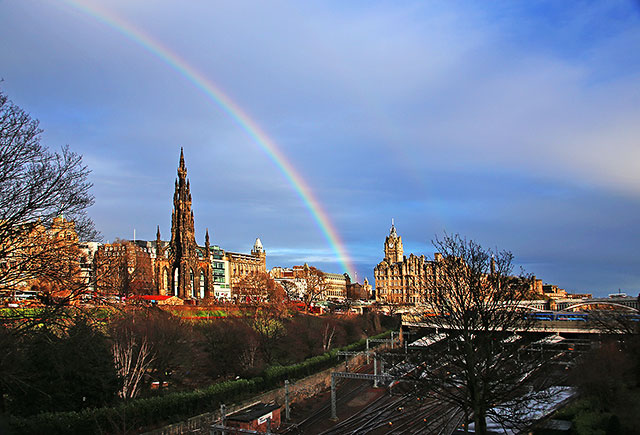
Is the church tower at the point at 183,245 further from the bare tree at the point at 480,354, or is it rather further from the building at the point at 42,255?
the building at the point at 42,255

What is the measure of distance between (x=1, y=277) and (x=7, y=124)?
4.70 m

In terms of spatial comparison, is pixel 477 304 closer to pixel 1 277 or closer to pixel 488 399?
pixel 488 399

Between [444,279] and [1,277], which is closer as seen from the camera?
[1,277]

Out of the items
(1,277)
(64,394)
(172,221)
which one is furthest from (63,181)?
(172,221)

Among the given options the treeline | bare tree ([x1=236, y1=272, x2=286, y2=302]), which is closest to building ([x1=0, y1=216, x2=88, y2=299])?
the treeline

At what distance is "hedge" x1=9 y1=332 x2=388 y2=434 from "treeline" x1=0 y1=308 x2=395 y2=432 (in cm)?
7

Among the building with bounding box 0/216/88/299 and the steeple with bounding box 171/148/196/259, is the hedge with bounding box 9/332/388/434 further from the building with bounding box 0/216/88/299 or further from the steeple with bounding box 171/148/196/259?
the steeple with bounding box 171/148/196/259

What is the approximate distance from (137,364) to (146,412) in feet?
18.1

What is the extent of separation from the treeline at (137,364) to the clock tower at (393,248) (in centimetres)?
8648

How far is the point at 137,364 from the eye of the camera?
99.3 ft

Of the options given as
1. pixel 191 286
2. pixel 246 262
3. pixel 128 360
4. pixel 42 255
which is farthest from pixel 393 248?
pixel 42 255

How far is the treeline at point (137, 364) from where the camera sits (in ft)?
57.0

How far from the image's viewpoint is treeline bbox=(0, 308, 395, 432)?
57.0 feet

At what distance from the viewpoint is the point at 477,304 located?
21703mm
